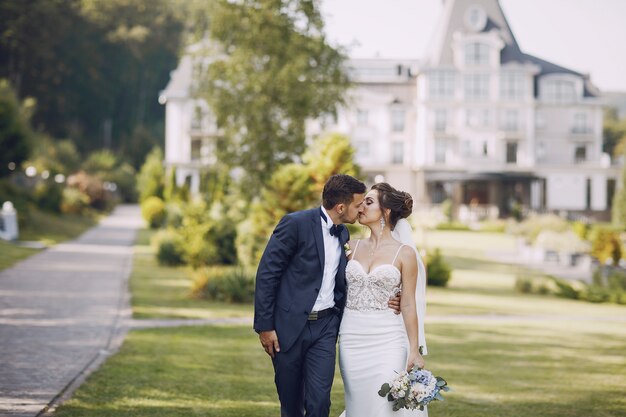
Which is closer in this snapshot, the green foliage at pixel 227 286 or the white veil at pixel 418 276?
the white veil at pixel 418 276

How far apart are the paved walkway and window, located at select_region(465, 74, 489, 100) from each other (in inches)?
1491

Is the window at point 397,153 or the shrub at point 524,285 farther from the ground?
the window at point 397,153

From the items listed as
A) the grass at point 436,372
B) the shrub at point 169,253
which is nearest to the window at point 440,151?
the shrub at point 169,253

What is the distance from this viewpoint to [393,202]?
5.48 meters

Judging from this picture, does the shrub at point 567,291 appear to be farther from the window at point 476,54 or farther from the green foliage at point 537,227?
the window at point 476,54

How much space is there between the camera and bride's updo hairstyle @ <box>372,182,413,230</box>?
549cm

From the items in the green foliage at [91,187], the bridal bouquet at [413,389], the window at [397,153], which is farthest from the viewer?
the window at [397,153]

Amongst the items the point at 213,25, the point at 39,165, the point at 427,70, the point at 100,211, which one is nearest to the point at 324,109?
the point at 213,25

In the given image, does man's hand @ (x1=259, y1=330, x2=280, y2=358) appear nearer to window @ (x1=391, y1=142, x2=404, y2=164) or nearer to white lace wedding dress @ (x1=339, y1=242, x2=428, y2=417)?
white lace wedding dress @ (x1=339, y1=242, x2=428, y2=417)

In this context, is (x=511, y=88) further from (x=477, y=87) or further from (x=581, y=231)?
(x=581, y=231)

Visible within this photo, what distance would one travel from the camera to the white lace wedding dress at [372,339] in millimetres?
5352

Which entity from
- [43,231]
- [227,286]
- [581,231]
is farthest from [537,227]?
[43,231]

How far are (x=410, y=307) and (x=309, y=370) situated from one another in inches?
31.1

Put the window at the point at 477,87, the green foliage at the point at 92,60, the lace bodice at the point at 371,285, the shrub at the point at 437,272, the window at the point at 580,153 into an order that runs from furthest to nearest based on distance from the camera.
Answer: the green foliage at the point at 92,60 → the window at the point at 580,153 → the window at the point at 477,87 → the shrub at the point at 437,272 → the lace bodice at the point at 371,285
